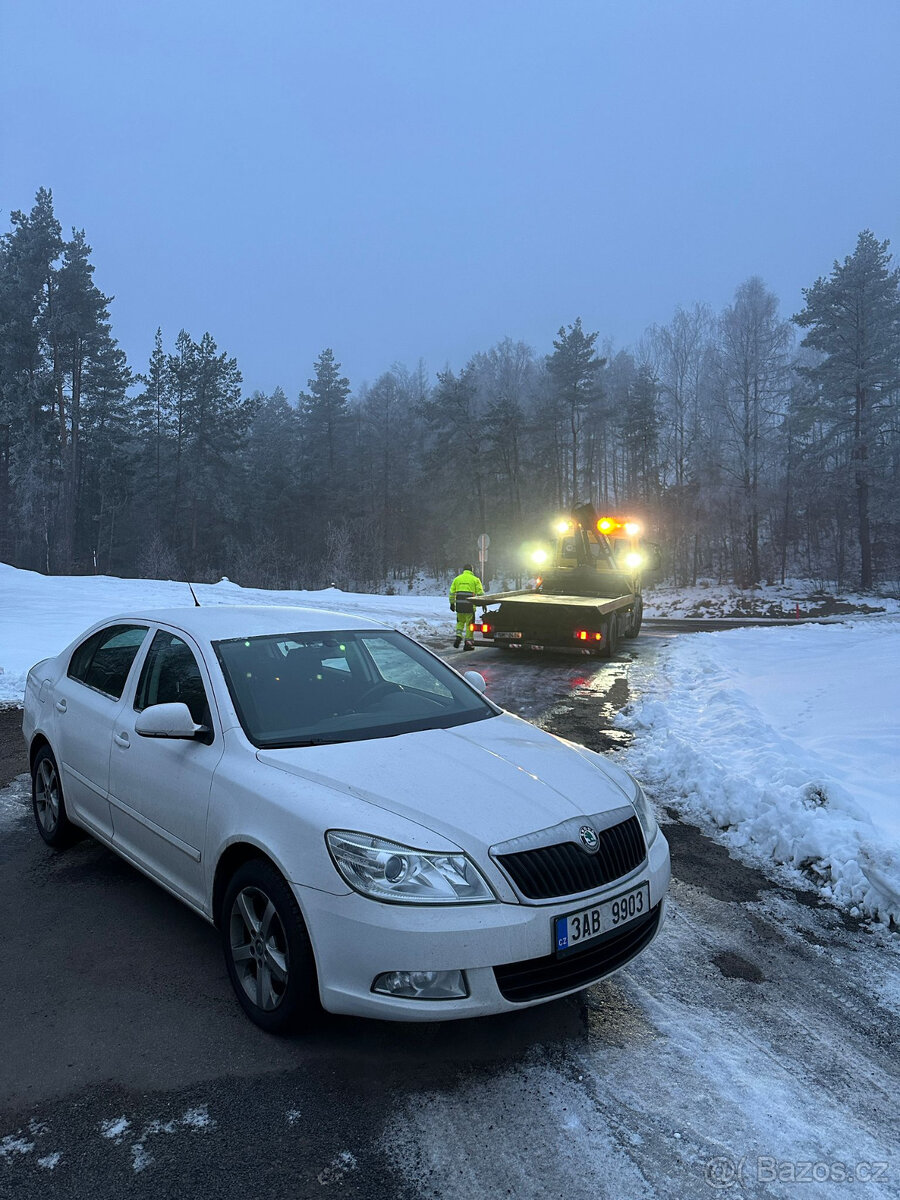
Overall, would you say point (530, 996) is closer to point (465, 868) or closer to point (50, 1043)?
point (465, 868)

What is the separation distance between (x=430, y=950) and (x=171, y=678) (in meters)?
2.02

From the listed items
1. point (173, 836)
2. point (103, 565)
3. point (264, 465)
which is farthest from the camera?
point (264, 465)

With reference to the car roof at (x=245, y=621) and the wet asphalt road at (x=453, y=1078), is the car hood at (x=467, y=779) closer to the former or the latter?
the wet asphalt road at (x=453, y=1078)

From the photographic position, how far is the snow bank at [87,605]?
12.9 meters

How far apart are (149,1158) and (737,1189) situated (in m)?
1.71

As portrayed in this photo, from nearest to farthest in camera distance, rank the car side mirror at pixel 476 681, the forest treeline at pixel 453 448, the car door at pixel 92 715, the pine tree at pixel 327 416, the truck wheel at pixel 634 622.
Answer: the car door at pixel 92 715, the car side mirror at pixel 476 681, the truck wheel at pixel 634 622, the forest treeline at pixel 453 448, the pine tree at pixel 327 416

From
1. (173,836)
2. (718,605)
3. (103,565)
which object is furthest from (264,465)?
(173,836)

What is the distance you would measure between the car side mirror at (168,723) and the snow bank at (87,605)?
7477 mm

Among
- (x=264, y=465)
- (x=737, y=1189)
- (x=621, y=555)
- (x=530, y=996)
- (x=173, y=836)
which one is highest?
(x=264, y=465)

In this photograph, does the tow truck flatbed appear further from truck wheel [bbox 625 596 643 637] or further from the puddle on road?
truck wheel [bbox 625 596 643 637]

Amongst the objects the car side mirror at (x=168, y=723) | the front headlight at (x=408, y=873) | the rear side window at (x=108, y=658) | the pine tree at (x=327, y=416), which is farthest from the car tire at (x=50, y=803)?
the pine tree at (x=327, y=416)

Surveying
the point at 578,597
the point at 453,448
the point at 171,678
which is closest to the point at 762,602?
the point at 578,597

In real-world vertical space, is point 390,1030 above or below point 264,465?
below

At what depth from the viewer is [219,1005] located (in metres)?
3.13
